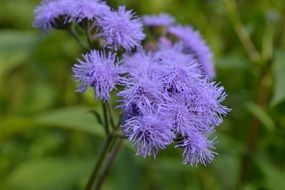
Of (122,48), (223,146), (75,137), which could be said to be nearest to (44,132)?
(75,137)

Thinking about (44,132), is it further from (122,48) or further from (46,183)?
(122,48)

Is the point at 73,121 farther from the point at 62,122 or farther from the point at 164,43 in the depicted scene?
the point at 164,43

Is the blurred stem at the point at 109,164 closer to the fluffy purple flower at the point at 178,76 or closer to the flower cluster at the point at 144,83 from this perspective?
the flower cluster at the point at 144,83

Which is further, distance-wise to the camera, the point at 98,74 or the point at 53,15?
the point at 53,15

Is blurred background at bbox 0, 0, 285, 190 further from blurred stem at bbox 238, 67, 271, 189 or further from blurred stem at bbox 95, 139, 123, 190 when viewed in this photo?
blurred stem at bbox 95, 139, 123, 190

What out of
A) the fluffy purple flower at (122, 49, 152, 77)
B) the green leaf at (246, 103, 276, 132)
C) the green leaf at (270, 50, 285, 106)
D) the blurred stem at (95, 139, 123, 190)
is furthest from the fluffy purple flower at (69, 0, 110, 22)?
the green leaf at (246, 103, 276, 132)

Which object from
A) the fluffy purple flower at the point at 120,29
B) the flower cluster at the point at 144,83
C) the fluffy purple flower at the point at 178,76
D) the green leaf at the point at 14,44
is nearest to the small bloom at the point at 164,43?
the flower cluster at the point at 144,83

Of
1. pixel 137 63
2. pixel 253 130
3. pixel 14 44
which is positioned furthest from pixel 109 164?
pixel 14 44
